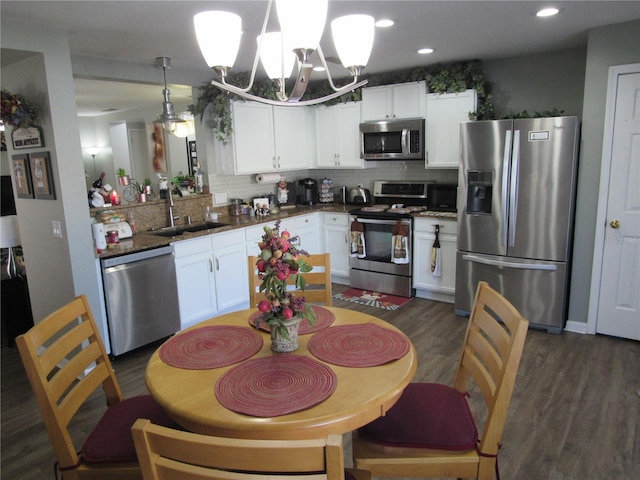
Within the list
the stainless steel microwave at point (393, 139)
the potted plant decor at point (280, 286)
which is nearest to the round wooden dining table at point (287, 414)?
the potted plant decor at point (280, 286)

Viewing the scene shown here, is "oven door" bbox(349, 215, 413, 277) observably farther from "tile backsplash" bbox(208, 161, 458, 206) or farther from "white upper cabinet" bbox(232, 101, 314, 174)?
"white upper cabinet" bbox(232, 101, 314, 174)

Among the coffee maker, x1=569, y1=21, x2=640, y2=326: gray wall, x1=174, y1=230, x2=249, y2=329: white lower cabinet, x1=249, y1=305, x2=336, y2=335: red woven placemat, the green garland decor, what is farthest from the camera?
the coffee maker

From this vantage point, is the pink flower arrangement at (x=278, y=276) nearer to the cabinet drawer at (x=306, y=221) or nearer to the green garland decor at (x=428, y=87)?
the green garland decor at (x=428, y=87)

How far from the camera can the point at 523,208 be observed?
3648 mm

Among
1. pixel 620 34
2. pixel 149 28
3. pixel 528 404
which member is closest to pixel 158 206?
pixel 149 28

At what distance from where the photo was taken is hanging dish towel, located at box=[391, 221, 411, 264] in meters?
4.49

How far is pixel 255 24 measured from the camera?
285 cm

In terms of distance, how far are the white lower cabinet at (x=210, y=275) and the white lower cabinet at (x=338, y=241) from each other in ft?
4.12

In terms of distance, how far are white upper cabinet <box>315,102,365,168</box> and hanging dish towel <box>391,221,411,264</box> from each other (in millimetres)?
980

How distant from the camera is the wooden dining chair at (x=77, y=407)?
152 centimetres

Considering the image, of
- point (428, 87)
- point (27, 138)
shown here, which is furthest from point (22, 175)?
point (428, 87)

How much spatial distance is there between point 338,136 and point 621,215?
115 inches

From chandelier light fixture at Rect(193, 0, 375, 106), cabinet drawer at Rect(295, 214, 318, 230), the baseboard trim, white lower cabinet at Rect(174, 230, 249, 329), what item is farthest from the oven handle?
chandelier light fixture at Rect(193, 0, 375, 106)

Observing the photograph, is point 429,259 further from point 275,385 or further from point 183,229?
point 275,385
